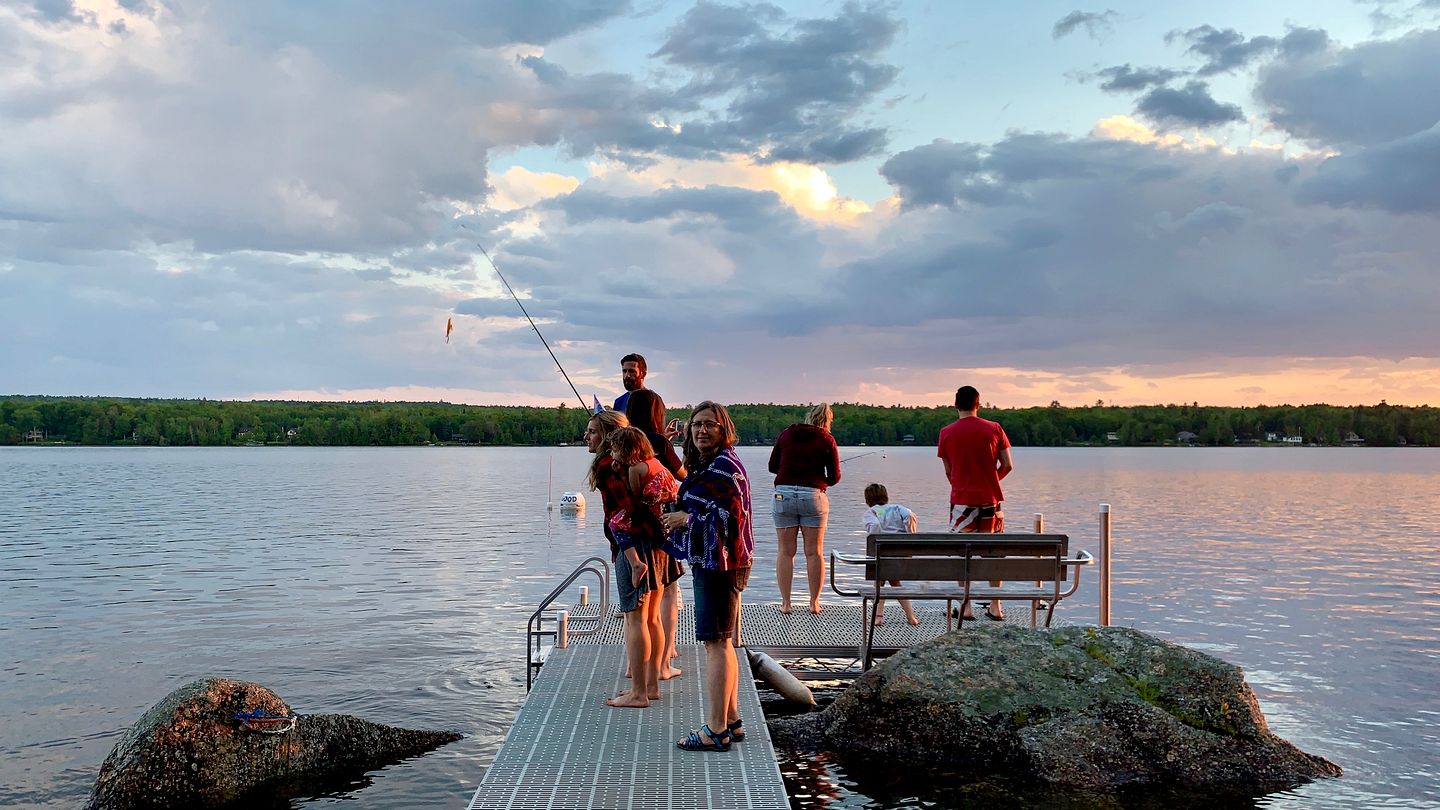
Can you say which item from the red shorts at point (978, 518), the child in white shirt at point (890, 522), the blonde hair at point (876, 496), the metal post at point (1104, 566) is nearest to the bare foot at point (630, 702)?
the child in white shirt at point (890, 522)

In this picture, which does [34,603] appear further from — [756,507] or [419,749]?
[756,507]

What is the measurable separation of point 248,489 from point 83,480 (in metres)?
16.4

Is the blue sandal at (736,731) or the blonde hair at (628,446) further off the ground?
the blonde hair at (628,446)

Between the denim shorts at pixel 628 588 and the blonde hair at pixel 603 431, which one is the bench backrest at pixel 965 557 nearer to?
the denim shorts at pixel 628 588

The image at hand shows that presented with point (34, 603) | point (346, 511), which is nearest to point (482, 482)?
point (346, 511)

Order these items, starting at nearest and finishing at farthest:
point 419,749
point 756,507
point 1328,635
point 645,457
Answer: point 645,457, point 419,749, point 1328,635, point 756,507

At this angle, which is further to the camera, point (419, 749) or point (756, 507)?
point (756, 507)

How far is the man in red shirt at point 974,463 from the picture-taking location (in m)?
11.2

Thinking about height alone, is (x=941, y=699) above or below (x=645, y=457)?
below

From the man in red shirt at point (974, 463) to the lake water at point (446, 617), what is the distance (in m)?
3.27

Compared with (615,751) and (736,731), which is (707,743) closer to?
(736,731)

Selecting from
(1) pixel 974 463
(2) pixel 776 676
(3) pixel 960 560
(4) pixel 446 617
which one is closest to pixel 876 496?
(1) pixel 974 463

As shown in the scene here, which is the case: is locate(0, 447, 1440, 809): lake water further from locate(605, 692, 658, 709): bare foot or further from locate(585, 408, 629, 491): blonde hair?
locate(585, 408, 629, 491): blonde hair

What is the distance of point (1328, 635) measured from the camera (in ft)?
54.6
